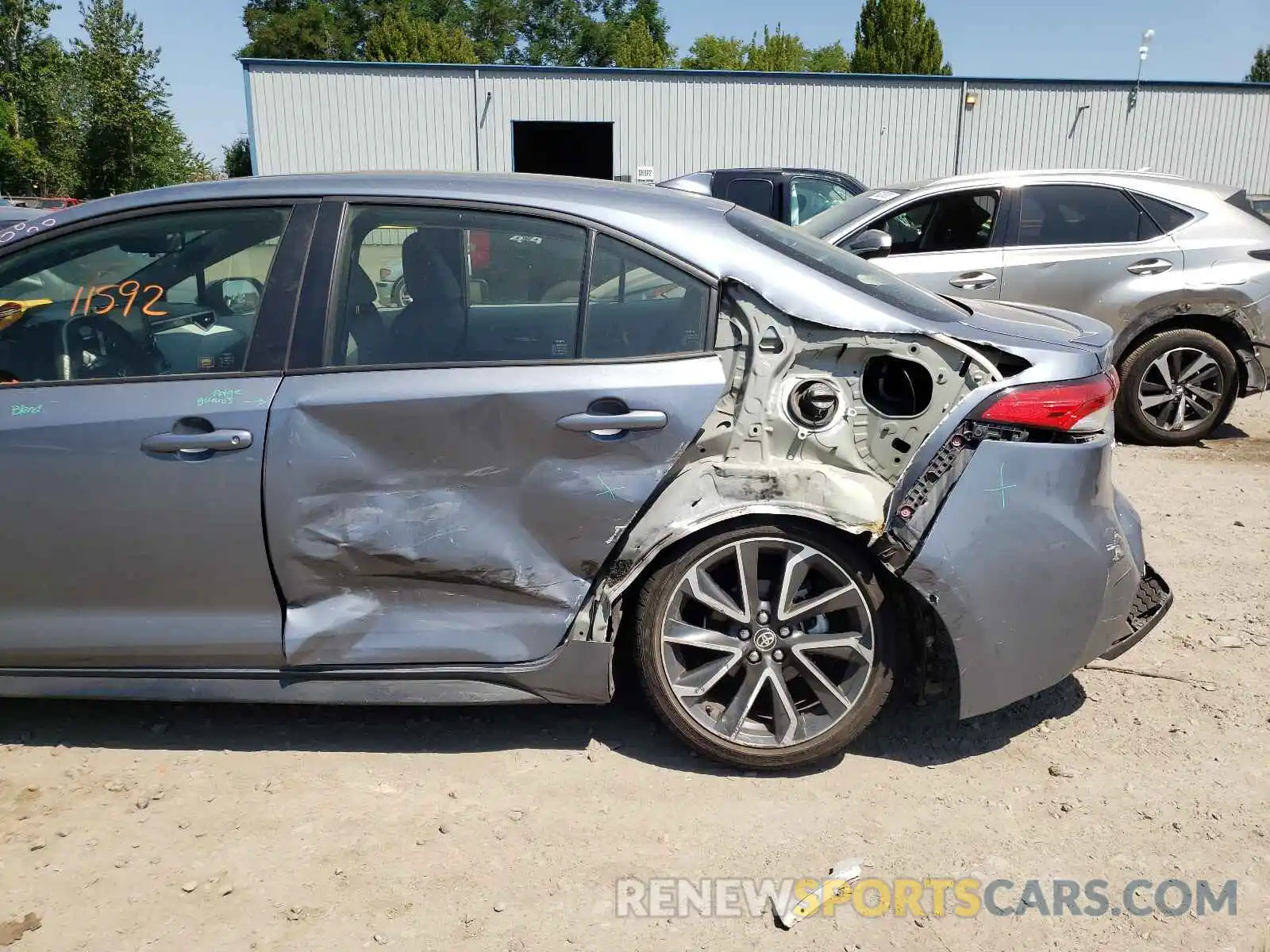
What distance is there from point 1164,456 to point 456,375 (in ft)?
18.1

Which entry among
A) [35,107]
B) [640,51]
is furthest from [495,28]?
[35,107]

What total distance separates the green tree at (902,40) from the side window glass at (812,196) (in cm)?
4010

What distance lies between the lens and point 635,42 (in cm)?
5228

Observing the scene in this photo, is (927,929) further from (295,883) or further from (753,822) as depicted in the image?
(295,883)

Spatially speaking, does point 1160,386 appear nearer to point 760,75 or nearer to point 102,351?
point 102,351

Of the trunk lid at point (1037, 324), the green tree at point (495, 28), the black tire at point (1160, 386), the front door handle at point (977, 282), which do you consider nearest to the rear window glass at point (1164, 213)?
the black tire at point (1160, 386)

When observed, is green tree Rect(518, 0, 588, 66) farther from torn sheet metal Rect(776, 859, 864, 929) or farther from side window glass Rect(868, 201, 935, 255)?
torn sheet metal Rect(776, 859, 864, 929)

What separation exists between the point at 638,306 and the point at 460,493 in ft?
2.47

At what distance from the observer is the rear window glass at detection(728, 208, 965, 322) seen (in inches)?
125

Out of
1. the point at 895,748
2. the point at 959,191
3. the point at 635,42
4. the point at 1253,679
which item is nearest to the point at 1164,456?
the point at 959,191

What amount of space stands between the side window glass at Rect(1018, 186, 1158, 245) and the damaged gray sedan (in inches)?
172

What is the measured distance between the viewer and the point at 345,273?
316 cm

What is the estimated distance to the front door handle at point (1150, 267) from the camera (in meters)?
6.97

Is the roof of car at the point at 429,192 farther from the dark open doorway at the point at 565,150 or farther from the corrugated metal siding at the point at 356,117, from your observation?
the dark open doorway at the point at 565,150
